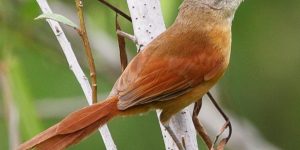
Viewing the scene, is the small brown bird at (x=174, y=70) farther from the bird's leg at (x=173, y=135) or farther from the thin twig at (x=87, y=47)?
the thin twig at (x=87, y=47)

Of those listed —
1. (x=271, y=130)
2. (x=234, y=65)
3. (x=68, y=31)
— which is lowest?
(x=271, y=130)

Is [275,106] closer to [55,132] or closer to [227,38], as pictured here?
[227,38]

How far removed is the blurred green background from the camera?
4754 mm

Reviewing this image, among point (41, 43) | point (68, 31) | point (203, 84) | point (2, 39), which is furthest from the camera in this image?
point (68, 31)

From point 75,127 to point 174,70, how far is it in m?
0.55

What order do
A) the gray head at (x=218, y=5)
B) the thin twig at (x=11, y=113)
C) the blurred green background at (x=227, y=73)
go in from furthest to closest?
the blurred green background at (x=227, y=73) → the gray head at (x=218, y=5) → the thin twig at (x=11, y=113)

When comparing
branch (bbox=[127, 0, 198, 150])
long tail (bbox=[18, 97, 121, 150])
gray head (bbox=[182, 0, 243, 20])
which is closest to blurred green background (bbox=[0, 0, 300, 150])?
gray head (bbox=[182, 0, 243, 20])

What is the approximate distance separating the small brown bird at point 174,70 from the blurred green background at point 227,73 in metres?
0.67

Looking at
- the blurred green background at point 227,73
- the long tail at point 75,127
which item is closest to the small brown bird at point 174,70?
the long tail at point 75,127

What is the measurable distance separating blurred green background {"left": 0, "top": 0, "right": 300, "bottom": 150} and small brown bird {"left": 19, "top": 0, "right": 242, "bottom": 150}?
0.67 metres

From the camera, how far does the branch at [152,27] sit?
11.2ft

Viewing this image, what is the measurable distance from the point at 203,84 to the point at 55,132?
0.64 m

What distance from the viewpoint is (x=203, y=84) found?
11.9 ft

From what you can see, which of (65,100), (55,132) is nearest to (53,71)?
(65,100)
